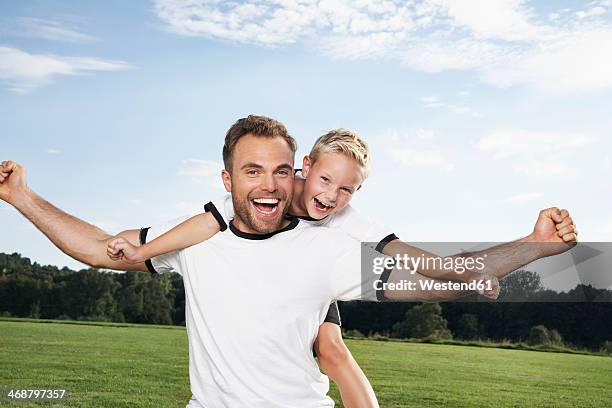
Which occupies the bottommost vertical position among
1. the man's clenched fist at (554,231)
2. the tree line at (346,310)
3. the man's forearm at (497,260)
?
the man's forearm at (497,260)

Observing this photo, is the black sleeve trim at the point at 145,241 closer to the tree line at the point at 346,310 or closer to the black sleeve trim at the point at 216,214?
the black sleeve trim at the point at 216,214

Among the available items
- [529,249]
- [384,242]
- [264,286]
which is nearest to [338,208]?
[384,242]

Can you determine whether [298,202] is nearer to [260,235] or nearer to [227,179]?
[227,179]

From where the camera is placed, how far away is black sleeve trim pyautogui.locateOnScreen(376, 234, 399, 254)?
3.54 metres

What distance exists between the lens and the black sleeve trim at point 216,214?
3.01 meters

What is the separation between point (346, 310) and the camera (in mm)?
24625

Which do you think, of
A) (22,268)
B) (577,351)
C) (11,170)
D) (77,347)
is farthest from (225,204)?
(22,268)

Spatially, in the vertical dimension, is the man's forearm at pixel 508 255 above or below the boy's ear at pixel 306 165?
Answer: below

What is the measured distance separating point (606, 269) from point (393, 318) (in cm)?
2160

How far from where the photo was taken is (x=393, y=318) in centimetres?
2495

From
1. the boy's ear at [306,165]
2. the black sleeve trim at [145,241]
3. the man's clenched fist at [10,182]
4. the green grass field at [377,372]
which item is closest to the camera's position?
the black sleeve trim at [145,241]

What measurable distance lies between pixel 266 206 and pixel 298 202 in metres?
1.12

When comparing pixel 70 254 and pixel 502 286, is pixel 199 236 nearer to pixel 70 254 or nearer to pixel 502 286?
pixel 70 254

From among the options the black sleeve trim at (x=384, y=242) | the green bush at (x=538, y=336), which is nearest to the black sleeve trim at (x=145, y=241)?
the black sleeve trim at (x=384, y=242)
